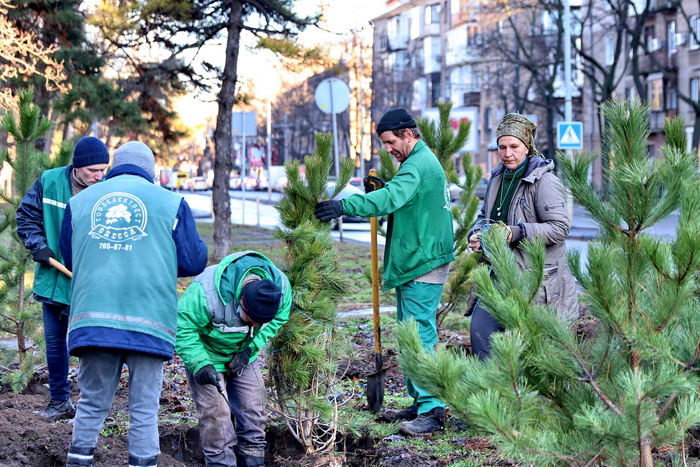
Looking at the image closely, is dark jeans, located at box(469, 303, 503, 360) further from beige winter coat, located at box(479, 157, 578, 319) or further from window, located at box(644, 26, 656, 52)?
window, located at box(644, 26, 656, 52)

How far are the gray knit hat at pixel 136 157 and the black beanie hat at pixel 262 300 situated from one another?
0.67 m

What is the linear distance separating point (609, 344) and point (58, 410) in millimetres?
3744

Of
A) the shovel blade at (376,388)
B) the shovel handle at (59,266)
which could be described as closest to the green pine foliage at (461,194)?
the shovel blade at (376,388)

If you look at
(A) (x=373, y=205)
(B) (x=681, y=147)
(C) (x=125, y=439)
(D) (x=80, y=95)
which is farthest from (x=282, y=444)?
(D) (x=80, y=95)

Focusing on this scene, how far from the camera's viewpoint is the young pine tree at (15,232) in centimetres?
634

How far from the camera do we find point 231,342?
451 cm

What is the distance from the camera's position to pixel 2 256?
6.39 m

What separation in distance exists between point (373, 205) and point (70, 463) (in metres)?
2.02

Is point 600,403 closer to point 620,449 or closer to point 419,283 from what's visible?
point 620,449

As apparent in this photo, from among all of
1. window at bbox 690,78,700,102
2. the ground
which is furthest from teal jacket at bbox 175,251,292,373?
window at bbox 690,78,700,102

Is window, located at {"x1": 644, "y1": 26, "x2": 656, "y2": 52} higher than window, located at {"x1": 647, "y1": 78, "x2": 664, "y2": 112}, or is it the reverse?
window, located at {"x1": 644, "y1": 26, "x2": 656, "y2": 52}

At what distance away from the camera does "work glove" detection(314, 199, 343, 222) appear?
4.91 m

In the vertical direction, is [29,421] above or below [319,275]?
below

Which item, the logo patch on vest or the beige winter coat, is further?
the beige winter coat
